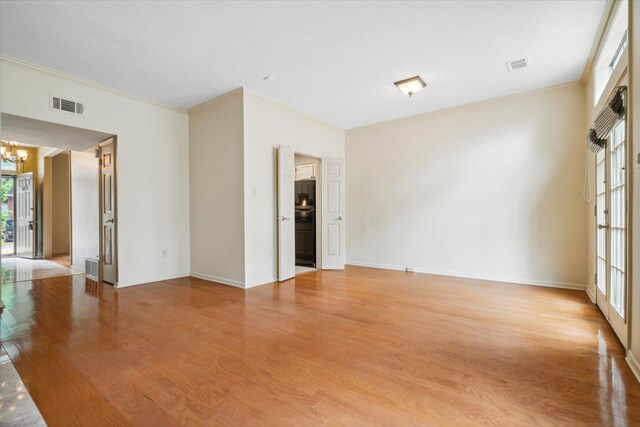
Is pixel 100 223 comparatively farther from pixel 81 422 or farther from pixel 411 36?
pixel 411 36

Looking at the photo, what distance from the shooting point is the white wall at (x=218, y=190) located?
4473 mm

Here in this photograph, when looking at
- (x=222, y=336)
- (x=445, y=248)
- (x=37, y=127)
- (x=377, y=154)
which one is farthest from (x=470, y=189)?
(x=37, y=127)

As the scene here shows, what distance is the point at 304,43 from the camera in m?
3.22

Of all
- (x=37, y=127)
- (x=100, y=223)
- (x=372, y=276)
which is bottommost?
(x=372, y=276)

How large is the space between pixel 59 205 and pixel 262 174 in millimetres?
7413

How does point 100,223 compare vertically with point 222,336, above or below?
above

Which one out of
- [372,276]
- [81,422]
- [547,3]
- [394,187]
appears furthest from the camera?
[394,187]

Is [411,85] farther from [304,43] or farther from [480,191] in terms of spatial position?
[480,191]

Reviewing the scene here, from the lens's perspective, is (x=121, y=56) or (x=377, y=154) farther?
(x=377, y=154)

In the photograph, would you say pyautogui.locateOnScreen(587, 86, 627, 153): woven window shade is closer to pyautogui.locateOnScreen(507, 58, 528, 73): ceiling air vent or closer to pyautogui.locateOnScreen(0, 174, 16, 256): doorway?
pyautogui.locateOnScreen(507, 58, 528, 73): ceiling air vent

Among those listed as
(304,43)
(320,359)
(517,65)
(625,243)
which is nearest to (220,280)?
(320,359)

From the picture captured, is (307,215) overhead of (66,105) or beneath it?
beneath

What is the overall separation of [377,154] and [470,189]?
192 cm

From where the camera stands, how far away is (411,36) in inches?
122
